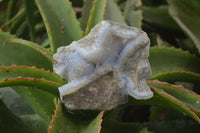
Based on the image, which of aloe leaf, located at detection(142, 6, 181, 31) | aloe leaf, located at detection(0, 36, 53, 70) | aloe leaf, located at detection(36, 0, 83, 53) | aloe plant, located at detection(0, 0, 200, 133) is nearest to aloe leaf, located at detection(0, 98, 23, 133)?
aloe plant, located at detection(0, 0, 200, 133)

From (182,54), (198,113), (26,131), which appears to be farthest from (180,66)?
(26,131)

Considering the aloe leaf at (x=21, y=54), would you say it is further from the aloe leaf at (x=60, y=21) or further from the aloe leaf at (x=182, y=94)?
the aloe leaf at (x=182, y=94)

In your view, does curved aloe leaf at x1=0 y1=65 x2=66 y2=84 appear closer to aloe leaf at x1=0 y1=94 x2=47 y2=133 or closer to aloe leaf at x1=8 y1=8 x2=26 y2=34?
aloe leaf at x1=0 y1=94 x2=47 y2=133

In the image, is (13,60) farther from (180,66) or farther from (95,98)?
(180,66)

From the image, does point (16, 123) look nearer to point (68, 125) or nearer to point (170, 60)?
point (68, 125)

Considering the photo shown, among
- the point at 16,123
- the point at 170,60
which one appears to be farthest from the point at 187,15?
the point at 16,123

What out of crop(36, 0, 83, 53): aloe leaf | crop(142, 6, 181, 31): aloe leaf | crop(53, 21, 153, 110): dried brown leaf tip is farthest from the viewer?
crop(142, 6, 181, 31): aloe leaf
